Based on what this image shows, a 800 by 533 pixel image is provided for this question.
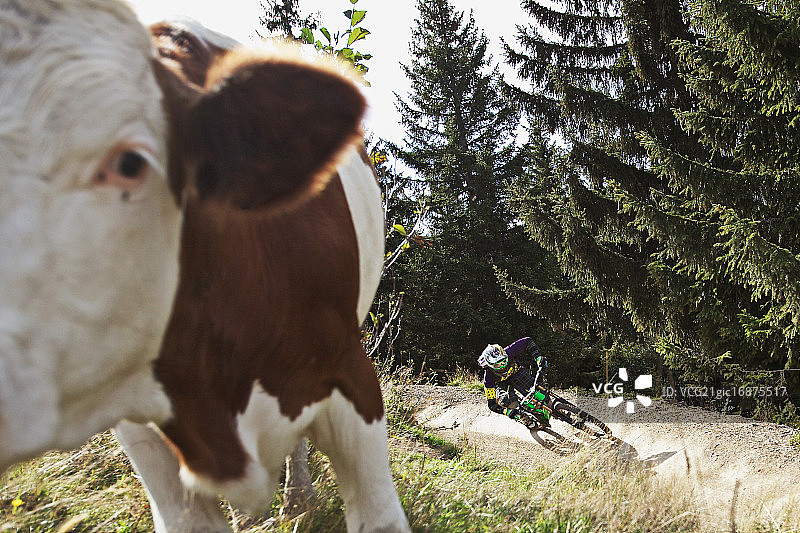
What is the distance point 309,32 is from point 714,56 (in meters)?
7.23

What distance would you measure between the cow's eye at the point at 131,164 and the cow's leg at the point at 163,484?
874 millimetres

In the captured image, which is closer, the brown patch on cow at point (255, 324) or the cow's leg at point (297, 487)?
the brown patch on cow at point (255, 324)

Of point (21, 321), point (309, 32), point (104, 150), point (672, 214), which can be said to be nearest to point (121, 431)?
point (21, 321)

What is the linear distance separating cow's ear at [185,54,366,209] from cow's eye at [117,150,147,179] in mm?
106

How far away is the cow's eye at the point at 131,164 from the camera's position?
950 millimetres

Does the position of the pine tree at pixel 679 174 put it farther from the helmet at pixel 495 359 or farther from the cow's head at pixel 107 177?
the cow's head at pixel 107 177

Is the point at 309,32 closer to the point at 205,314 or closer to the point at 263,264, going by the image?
the point at 263,264

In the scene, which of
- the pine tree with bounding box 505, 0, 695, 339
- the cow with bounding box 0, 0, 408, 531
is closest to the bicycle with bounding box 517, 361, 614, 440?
the pine tree with bounding box 505, 0, 695, 339

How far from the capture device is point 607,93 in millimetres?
11195

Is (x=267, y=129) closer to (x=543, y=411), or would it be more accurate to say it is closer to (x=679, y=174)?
(x=543, y=411)

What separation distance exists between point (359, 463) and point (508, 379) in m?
6.04

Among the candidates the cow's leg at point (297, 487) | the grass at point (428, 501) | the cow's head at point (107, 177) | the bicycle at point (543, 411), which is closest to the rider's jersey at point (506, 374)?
the bicycle at point (543, 411)

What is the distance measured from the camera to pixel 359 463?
1720 mm

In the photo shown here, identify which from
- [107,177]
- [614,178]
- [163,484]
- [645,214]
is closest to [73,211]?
[107,177]
